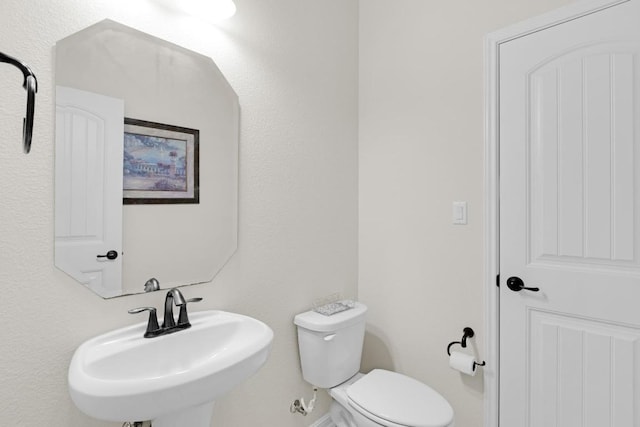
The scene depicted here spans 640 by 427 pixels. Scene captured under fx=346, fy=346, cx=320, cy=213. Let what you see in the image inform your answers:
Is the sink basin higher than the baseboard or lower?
higher

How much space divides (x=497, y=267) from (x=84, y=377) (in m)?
1.62

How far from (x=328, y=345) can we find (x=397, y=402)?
38cm

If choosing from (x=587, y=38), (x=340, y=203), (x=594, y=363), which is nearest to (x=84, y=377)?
(x=340, y=203)

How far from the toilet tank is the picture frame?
802 millimetres

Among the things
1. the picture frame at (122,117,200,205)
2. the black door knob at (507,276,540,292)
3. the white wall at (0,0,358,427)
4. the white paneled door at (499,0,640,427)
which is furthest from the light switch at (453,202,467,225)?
the picture frame at (122,117,200,205)

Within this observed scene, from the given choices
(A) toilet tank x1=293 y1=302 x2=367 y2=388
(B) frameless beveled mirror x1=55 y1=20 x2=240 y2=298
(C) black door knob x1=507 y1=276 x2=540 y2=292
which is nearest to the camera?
(B) frameless beveled mirror x1=55 y1=20 x2=240 y2=298

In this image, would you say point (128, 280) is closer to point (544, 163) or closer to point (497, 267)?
point (497, 267)

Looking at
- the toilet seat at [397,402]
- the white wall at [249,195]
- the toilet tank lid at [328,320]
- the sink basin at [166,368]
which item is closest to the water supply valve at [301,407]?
the white wall at [249,195]

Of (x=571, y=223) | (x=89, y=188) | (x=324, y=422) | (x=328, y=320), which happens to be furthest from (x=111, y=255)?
(x=571, y=223)

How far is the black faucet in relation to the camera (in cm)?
118

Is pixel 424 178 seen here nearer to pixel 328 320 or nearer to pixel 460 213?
pixel 460 213

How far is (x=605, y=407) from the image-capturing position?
1352mm

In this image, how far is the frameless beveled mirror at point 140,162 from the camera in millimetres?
1092

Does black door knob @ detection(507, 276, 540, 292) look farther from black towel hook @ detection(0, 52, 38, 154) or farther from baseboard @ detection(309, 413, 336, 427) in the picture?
black towel hook @ detection(0, 52, 38, 154)
